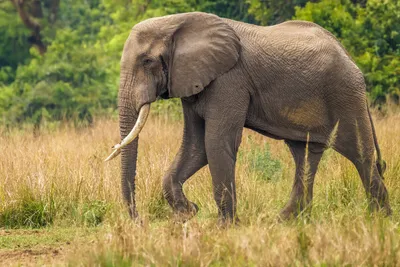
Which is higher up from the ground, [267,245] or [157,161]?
[267,245]

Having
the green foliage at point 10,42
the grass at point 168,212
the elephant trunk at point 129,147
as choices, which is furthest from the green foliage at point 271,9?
the elephant trunk at point 129,147

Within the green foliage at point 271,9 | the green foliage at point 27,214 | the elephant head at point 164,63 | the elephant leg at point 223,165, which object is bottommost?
the green foliage at point 271,9

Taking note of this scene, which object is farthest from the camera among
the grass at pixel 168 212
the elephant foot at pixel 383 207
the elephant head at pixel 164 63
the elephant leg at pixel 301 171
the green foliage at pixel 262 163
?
the green foliage at pixel 262 163

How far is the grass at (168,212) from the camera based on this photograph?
7.17 metres

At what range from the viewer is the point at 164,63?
31.2 feet

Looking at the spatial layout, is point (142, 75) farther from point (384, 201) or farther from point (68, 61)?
point (68, 61)

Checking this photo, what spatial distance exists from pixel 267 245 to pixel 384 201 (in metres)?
3.01

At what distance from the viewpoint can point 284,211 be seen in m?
10.1

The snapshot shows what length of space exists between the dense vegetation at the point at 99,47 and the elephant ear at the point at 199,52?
9.21 metres

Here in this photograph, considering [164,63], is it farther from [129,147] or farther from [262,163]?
[262,163]

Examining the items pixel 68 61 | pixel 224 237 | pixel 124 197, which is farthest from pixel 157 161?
pixel 68 61

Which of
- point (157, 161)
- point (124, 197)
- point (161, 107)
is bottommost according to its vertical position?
point (161, 107)

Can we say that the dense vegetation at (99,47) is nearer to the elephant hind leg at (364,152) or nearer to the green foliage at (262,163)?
the green foliage at (262,163)

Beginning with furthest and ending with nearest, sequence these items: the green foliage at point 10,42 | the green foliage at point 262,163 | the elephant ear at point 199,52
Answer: the green foliage at point 10,42 → the green foliage at point 262,163 → the elephant ear at point 199,52
